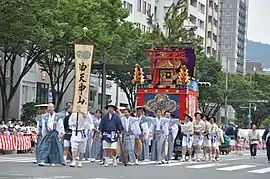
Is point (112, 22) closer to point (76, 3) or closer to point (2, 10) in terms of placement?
point (76, 3)

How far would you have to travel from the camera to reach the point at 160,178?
1547cm

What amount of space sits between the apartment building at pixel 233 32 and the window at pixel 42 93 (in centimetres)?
9028

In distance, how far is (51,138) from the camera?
19.0m

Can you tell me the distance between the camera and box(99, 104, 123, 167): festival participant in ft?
64.7

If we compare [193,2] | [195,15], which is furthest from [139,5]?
[193,2]

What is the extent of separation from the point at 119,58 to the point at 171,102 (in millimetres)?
9272

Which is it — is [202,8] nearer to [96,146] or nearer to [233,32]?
[233,32]

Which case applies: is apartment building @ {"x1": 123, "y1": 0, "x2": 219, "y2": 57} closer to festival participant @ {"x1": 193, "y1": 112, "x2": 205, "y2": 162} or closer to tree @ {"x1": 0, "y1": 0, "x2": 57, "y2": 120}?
tree @ {"x1": 0, "y1": 0, "x2": 57, "y2": 120}

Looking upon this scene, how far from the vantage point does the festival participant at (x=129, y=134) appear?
69.0 feet

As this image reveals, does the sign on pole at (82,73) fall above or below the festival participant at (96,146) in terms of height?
above

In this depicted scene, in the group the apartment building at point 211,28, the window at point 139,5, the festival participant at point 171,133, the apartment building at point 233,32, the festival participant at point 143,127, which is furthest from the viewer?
the apartment building at point 233,32

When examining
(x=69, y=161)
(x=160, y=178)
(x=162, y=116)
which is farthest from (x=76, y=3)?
(x=160, y=178)

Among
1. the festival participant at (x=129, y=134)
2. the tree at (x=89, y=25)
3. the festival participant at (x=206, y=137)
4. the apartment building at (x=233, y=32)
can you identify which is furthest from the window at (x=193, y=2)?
the festival participant at (x=129, y=134)

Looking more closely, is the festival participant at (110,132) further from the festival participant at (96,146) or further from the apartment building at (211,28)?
the apartment building at (211,28)
